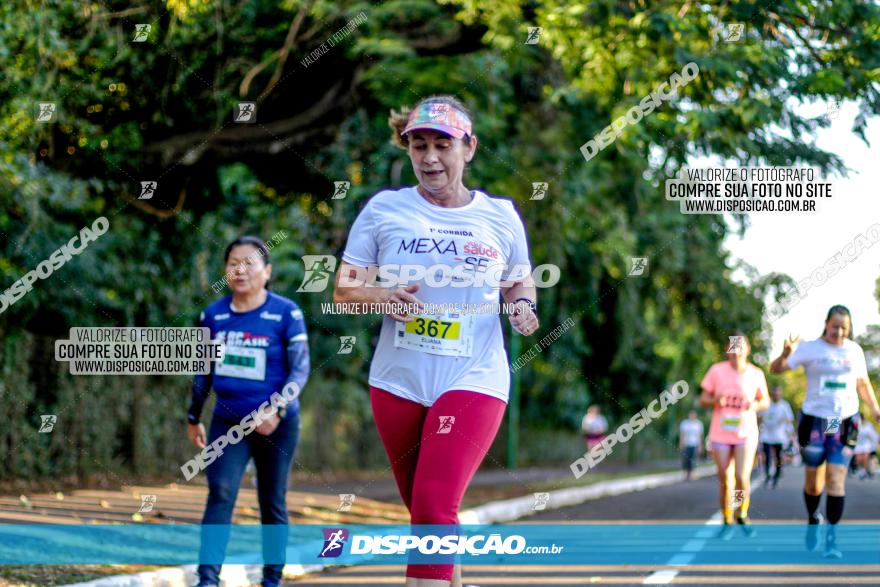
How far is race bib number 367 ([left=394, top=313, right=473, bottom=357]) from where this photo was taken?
205 inches

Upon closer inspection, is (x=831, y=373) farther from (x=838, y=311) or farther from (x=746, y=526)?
(x=746, y=526)

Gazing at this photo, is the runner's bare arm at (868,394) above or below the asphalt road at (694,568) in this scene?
above

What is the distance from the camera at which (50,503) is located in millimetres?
12180

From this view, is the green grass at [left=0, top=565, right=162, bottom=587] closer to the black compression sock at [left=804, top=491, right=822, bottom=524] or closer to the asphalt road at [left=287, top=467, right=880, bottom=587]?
the asphalt road at [left=287, top=467, right=880, bottom=587]

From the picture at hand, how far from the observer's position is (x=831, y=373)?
29.7 feet

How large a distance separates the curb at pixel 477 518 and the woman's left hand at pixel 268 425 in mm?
1197

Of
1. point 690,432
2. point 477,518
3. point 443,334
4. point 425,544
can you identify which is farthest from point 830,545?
point 690,432

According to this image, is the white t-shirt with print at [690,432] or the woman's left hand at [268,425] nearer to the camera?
the woman's left hand at [268,425]

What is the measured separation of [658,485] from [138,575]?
68.8 ft

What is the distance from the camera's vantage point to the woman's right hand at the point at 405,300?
16.8 feet

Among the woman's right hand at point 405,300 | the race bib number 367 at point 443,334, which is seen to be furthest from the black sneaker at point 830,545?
the woman's right hand at point 405,300

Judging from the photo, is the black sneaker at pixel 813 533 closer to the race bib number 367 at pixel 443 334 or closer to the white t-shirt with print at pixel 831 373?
the white t-shirt with print at pixel 831 373

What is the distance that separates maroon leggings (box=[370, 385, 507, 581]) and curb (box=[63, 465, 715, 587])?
216 cm

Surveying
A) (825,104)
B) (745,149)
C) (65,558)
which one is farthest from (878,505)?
(65,558)
